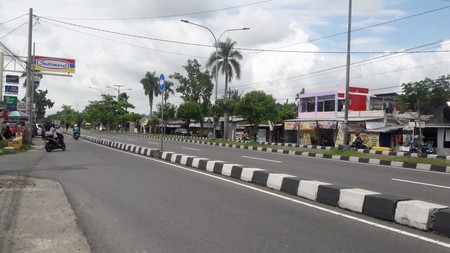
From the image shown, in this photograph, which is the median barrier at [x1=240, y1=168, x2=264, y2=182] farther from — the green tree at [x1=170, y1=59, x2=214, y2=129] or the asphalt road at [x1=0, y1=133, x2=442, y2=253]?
the green tree at [x1=170, y1=59, x2=214, y2=129]

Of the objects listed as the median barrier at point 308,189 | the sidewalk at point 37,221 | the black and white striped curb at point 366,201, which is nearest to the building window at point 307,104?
the black and white striped curb at point 366,201

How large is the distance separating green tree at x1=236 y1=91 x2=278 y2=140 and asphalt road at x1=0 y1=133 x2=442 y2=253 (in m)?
27.9

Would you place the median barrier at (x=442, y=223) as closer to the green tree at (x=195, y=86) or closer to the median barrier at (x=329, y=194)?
the median barrier at (x=329, y=194)

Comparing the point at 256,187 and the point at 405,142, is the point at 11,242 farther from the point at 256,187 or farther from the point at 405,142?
the point at 405,142

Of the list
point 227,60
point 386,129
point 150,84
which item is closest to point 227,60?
point 227,60

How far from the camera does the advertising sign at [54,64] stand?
46219 millimetres

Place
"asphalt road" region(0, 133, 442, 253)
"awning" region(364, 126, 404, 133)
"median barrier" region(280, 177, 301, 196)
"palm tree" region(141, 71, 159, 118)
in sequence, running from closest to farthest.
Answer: "asphalt road" region(0, 133, 442, 253) → "median barrier" region(280, 177, 301, 196) → "awning" region(364, 126, 404, 133) → "palm tree" region(141, 71, 159, 118)

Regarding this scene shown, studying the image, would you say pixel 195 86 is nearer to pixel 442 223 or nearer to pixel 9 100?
pixel 9 100

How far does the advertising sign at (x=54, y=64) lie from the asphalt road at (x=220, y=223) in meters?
40.2

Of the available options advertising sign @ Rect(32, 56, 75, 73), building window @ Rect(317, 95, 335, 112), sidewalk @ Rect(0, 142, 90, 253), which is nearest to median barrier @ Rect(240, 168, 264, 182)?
sidewalk @ Rect(0, 142, 90, 253)

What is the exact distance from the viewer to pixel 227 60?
49938 mm

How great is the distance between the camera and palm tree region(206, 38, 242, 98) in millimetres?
49906

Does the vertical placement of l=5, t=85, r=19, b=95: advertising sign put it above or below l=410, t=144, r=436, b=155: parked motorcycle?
above

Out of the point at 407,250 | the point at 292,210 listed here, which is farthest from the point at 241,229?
the point at 407,250
